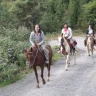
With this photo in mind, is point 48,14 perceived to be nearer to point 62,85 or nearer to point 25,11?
point 25,11

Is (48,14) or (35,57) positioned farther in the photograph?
(48,14)

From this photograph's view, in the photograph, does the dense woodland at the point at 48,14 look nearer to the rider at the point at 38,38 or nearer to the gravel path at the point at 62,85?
the gravel path at the point at 62,85

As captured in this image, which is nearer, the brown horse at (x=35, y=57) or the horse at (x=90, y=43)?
the brown horse at (x=35, y=57)

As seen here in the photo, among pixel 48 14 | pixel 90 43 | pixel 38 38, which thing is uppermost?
pixel 38 38

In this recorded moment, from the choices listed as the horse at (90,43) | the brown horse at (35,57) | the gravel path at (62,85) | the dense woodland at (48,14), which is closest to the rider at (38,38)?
the brown horse at (35,57)

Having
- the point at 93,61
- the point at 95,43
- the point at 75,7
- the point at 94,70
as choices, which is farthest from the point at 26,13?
the point at 94,70

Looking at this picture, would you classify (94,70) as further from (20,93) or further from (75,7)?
(75,7)

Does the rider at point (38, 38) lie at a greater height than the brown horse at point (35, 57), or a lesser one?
greater

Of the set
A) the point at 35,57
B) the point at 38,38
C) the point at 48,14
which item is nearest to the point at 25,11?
the point at 48,14

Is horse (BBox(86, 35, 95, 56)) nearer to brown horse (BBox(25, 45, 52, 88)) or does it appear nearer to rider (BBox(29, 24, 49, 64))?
rider (BBox(29, 24, 49, 64))

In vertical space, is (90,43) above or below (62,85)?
above

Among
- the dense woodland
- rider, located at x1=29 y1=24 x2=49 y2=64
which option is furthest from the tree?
rider, located at x1=29 y1=24 x2=49 y2=64

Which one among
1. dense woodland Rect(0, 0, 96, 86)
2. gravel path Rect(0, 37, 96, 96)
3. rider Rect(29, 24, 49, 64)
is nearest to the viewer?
gravel path Rect(0, 37, 96, 96)

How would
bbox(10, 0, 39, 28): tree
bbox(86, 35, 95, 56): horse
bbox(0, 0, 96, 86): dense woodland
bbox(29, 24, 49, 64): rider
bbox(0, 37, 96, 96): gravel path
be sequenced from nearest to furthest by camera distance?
bbox(0, 37, 96, 96): gravel path, bbox(29, 24, 49, 64): rider, bbox(86, 35, 95, 56): horse, bbox(0, 0, 96, 86): dense woodland, bbox(10, 0, 39, 28): tree
